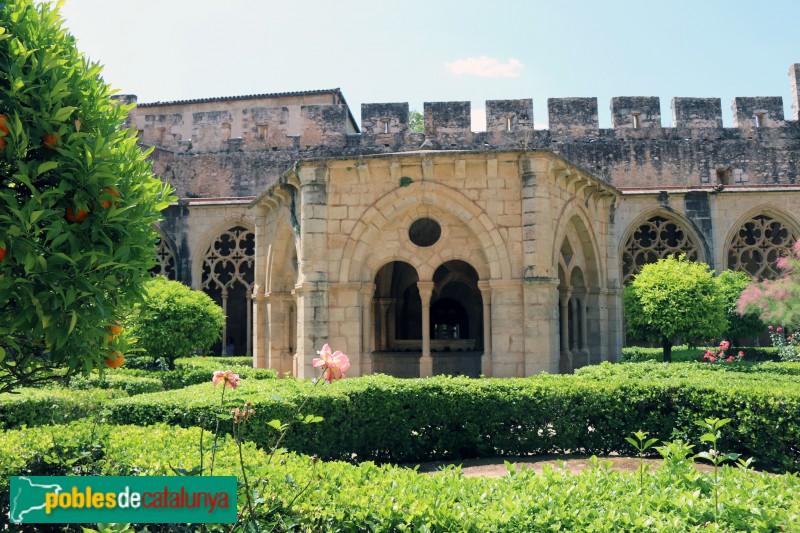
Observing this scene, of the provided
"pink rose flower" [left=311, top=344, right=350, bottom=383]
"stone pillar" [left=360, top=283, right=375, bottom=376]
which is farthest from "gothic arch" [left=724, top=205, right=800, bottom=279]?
"pink rose flower" [left=311, top=344, right=350, bottom=383]

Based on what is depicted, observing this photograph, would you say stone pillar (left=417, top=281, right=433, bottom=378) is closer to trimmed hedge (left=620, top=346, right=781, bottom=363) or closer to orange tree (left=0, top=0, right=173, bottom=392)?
trimmed hedge (left=620, top=346, right=781, bottom=363)

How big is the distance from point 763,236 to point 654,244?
9.77 feet

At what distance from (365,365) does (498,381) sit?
3.68m

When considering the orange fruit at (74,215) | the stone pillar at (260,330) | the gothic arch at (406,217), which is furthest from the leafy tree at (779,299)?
the orange fruit at (74,215)

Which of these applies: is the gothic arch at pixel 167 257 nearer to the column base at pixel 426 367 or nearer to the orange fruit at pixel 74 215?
the column base at pixel 426 367

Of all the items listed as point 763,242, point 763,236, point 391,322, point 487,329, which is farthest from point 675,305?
point 763,242

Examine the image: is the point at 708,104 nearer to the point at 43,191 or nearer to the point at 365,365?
the point at 365,365

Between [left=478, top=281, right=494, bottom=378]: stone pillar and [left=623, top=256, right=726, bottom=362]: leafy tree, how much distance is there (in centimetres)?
356

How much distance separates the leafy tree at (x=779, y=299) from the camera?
450 inches

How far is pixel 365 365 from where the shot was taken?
10938mm

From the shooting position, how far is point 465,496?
11.6 ft

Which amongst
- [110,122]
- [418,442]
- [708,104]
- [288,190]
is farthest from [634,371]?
[708,104]

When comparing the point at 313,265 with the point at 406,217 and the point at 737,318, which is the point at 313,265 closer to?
the point at 406,217

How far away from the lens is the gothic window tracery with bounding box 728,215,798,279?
18.5 m
